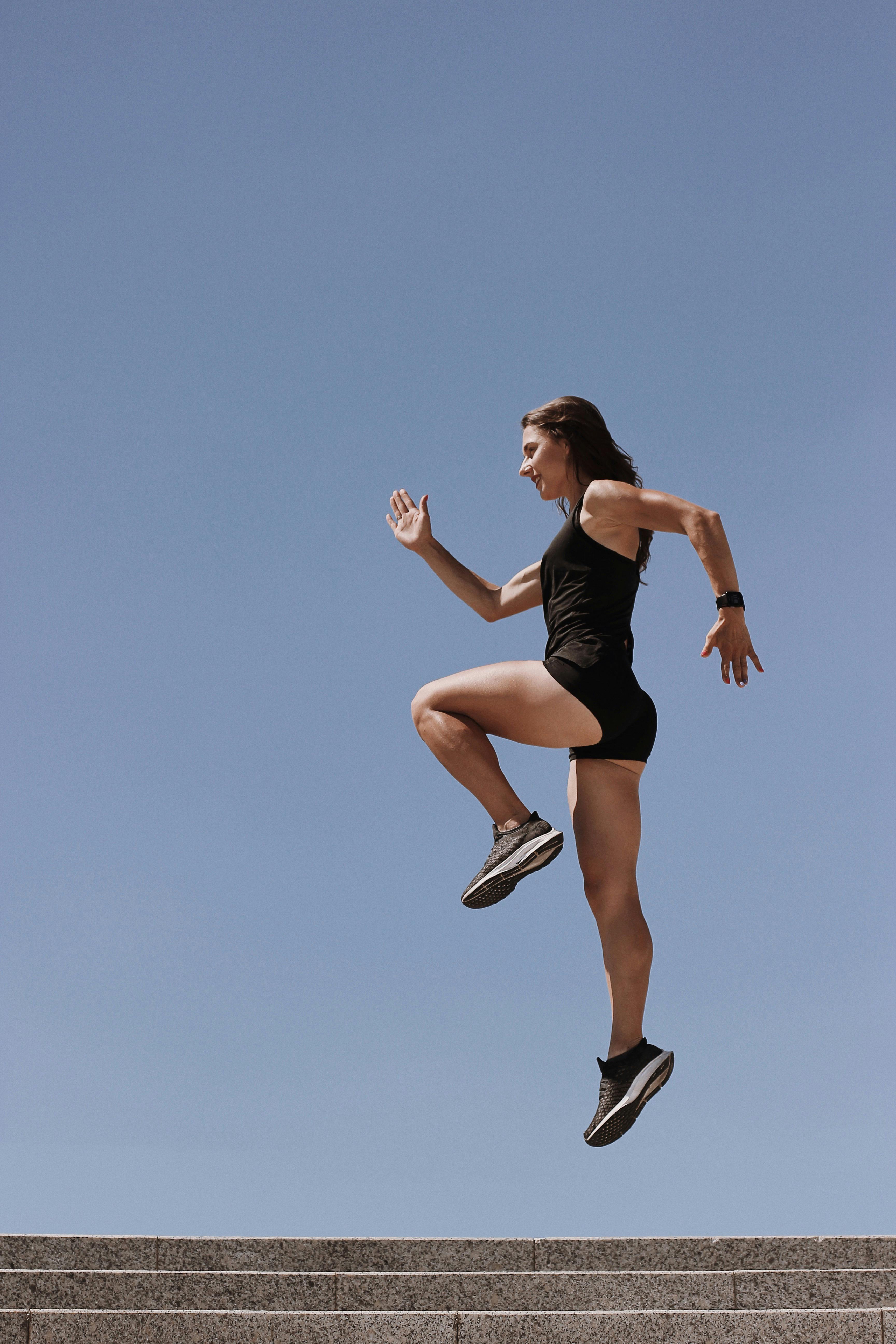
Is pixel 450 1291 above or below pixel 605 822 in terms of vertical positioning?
below

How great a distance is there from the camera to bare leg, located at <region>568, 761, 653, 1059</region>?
6305 mm

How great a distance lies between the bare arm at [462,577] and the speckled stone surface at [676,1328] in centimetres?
351

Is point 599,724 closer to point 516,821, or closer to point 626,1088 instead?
point 516,821

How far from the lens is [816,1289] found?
7363mm

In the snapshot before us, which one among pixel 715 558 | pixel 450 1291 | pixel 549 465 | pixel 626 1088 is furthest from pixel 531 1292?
pixel 549 465

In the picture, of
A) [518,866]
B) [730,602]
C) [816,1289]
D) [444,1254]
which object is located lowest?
[444,1254]

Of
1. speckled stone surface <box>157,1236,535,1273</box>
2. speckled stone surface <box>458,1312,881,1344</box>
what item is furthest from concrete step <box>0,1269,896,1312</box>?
speckled stone surface <box>157,1236,535,1273</box>

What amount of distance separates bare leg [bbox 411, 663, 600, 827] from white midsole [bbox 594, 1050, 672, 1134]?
1338 mm

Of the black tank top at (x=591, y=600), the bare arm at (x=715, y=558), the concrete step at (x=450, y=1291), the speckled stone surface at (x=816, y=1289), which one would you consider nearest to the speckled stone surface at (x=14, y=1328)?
the concrete step at (x=450, y=1291)

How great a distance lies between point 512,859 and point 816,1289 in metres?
3.45

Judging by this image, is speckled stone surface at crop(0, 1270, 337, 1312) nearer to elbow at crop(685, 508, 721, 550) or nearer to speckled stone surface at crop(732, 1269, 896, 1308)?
speckled stone surface at crop(732, 1269, 896, 1308)

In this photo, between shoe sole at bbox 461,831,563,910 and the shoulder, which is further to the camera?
the shoulder

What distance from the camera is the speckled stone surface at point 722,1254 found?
338 inches

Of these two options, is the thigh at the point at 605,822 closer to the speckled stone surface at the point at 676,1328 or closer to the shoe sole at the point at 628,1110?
the shoe sole at the point at 628,1110
